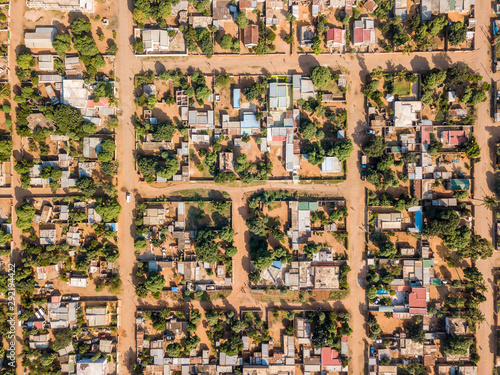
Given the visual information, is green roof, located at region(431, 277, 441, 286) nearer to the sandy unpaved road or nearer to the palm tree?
the sandy unpaved road

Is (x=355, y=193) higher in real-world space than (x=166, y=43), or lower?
lower

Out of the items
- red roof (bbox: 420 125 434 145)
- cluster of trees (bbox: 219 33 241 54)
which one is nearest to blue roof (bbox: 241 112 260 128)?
cluster of trees (bbox: 219 33 241 54)

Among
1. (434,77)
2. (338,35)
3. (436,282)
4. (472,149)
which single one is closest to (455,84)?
(434,77)

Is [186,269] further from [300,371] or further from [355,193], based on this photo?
[355,193]

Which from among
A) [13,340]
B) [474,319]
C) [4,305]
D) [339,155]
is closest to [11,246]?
[4,305]

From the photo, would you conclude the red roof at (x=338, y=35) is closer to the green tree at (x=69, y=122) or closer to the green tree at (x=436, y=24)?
the green tree at (x=436, y=24)

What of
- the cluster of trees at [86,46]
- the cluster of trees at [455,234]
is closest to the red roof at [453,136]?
the cluster of trees at [455,234]
